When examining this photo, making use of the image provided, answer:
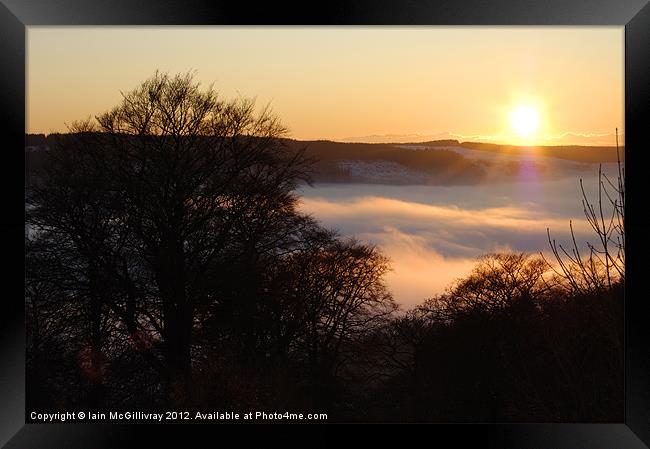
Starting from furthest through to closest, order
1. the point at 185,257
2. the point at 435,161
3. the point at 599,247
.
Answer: the point at 185,257
the point at 435,161
the point at 599,247

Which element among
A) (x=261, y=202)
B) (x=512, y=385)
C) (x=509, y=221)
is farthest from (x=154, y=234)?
(x=512, y=385)

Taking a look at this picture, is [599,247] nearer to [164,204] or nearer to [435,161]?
[435,161]

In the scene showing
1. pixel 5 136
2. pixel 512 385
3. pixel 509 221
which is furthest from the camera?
pixel 512 385

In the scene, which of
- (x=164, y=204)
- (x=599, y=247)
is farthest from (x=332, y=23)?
(x=164, y=204)

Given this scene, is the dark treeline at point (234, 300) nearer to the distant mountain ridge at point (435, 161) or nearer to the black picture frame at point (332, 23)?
the distant mountain ridge at point (435, 161)

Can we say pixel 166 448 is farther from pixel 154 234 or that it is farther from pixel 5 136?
pixel 154 234
